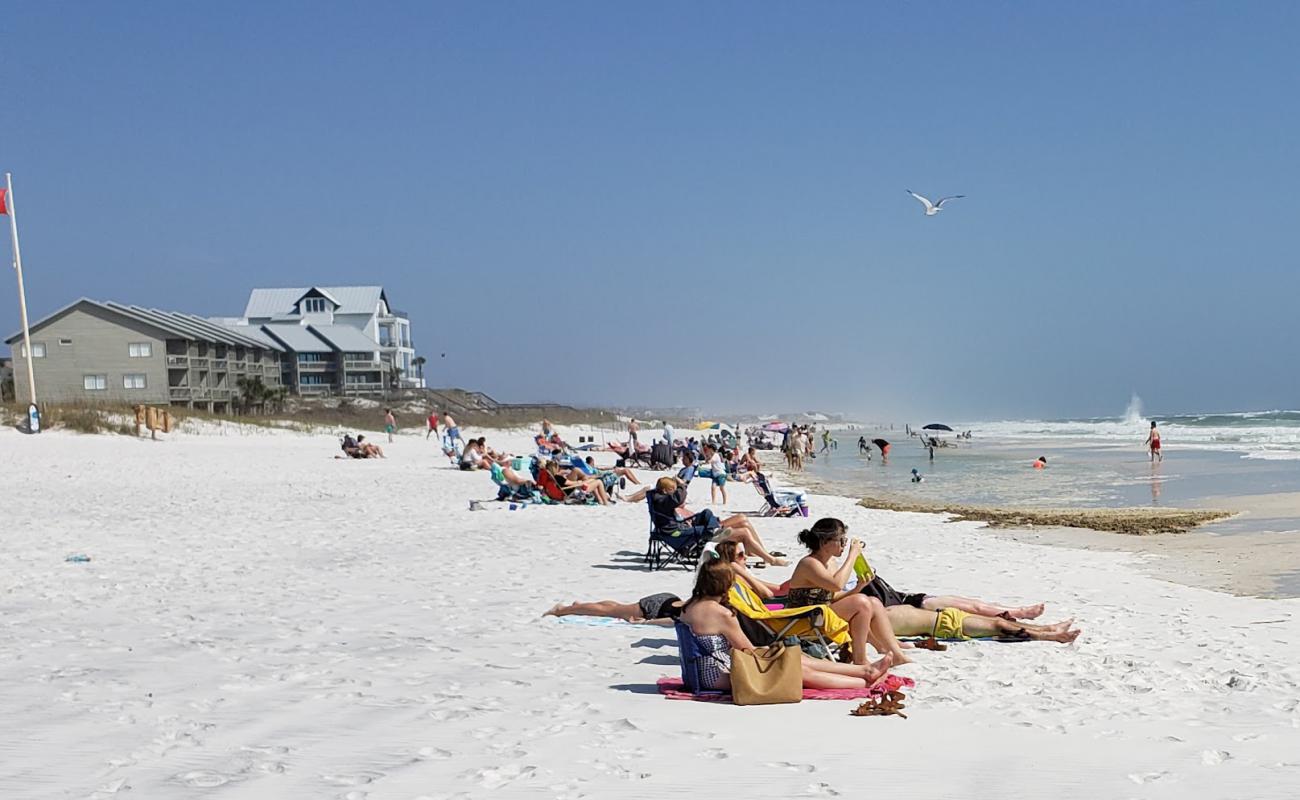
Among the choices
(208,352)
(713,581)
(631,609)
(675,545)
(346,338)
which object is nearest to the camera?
(713,581)

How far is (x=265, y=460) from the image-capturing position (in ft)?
87.6

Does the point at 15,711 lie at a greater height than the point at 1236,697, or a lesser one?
greater

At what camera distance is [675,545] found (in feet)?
35.9

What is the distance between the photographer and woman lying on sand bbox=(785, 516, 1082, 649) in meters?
6.95

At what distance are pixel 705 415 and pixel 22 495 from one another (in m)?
127

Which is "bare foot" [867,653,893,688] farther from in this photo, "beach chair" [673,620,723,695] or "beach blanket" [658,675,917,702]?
"beach chair" [673,620,723,695]

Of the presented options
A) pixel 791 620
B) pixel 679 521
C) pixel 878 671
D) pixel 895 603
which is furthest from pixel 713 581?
pixel 679 521

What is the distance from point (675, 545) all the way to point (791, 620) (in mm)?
4598

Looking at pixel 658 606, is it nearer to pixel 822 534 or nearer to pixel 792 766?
pixel 822 534

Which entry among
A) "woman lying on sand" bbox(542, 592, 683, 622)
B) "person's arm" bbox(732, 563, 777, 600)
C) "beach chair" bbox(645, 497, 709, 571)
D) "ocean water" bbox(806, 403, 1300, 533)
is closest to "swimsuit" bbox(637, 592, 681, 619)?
"woman lying on sand" bbox(542, 592, 683, 622)

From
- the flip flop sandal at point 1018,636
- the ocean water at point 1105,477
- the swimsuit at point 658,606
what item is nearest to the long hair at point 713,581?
the swimsuit at point 658,606

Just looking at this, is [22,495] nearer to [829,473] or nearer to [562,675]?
[562,675]

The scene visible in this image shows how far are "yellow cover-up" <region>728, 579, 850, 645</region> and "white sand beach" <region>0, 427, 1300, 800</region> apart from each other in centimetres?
50


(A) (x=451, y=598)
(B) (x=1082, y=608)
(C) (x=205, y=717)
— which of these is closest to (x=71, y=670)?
(C) (x=205, y=717)
